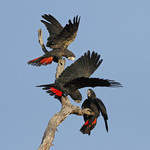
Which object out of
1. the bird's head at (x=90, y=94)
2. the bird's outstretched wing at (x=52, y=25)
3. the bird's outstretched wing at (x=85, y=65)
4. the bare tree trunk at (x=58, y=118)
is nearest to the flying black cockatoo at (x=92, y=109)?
the bird's head at (x=90, y=94)

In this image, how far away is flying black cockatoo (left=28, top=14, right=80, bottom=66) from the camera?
8.49 metres

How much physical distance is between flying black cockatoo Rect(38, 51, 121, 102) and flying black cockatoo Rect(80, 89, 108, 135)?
0.31 metres

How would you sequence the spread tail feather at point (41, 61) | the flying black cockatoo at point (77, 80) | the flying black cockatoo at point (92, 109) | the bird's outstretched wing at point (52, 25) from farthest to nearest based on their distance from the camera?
the bird's outstretched wing at point (52, 25) < the spread tail feather at point (41, 61) < the flying black cockatoo at point (92, 109) < the flying black cockatoo at point (77, 80)

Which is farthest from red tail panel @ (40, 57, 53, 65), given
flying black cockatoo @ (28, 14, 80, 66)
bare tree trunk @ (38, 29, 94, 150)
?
bare tree trunk @ (38, 29, 94, 150)

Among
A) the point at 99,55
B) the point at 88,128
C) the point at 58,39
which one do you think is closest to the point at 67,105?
the point at 88,128

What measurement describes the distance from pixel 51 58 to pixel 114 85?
281 centimetres

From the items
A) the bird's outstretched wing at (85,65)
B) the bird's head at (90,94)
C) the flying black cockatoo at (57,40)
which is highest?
the flying black cockatoo at (57,40)

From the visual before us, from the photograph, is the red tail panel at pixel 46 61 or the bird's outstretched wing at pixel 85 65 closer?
A: the bird's outstretched wing at pixel 85 65

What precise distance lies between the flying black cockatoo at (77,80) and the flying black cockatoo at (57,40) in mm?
1119

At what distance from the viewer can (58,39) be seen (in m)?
9.02

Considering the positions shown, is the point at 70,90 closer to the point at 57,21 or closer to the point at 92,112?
the point at 92,112

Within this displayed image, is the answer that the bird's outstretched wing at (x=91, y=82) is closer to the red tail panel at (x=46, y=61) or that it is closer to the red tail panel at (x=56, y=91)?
the red tail panel at (x=56, y=91)

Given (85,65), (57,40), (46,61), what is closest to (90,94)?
(85,65)

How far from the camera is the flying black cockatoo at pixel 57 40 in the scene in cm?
849
